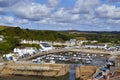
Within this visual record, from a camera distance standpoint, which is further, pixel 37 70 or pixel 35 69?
pixel 35 69

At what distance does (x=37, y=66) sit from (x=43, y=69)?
5.65 feet

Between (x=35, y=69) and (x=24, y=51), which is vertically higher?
(x=24, y=51)

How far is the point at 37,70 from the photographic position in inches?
2564

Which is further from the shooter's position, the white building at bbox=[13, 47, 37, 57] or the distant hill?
the distant hill

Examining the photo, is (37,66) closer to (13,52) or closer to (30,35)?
(13,52)

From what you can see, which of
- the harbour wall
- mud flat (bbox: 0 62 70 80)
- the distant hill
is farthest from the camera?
the distant hill

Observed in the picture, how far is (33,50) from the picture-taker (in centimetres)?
10425

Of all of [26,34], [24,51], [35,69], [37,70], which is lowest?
[37,70]

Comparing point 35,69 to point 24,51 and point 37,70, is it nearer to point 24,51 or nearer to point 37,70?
point 37,70

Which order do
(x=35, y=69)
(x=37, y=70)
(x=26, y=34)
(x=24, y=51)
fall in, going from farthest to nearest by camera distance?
(x=26, y=34), (x=24, y=51), (x=35, y=69), (x=37, y=70)

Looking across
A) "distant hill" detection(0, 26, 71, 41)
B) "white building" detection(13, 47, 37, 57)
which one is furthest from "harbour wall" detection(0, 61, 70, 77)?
"distant hill" detection(0, 26, 71, 41)

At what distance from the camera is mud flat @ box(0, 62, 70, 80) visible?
6306 centimetres

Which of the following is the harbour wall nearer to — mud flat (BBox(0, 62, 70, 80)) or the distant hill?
mud flat (BBox(0, 62, 70, 80))

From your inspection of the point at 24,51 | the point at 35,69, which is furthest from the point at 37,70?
the point at 24,51
